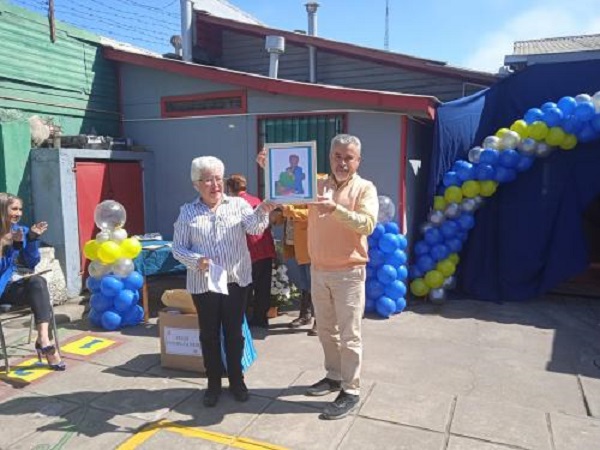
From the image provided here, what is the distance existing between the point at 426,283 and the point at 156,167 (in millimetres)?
4517

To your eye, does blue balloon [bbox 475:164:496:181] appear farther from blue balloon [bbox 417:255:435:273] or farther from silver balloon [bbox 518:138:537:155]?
blue balloon [bbox 417:255:435:273]

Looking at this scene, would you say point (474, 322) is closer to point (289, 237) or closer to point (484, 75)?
point (289, 237)

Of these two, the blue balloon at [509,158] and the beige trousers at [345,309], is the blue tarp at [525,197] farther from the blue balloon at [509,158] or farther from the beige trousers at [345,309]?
the beige trousers at [345,309]

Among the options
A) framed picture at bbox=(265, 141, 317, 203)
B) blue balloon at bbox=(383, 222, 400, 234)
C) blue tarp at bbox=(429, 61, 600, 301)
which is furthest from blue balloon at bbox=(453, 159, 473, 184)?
framed picture at bbox=(265, 141, 317, 203)

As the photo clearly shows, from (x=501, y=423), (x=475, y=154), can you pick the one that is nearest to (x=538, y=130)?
(x=475, y=154)

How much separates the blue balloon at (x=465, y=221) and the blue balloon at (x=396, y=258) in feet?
3.72

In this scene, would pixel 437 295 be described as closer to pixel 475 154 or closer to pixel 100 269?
pixel 475 154

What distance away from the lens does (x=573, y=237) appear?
6.51m

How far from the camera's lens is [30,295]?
159 inches

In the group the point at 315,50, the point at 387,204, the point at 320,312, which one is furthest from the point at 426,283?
the point at 315,50

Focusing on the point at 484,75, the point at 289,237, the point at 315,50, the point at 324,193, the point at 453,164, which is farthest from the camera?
the point at 315,50

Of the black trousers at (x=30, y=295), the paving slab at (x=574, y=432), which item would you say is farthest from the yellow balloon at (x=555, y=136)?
the black trousers at (x=30, y=295)

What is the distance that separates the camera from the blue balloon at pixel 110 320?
5.18 m

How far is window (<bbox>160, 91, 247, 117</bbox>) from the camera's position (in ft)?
23.2
